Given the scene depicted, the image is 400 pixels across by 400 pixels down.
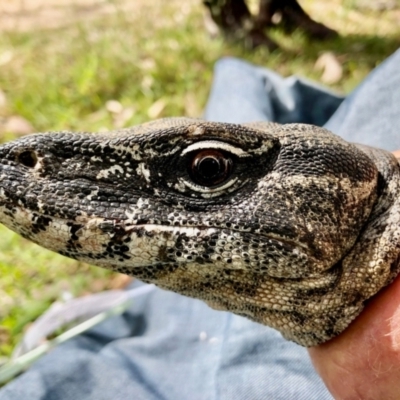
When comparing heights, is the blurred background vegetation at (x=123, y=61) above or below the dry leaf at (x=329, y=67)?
below

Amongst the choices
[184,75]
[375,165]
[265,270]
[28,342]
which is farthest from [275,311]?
[184,75]

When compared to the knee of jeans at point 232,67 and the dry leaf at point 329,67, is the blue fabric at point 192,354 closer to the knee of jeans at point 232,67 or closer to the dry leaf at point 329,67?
the knee of jeans at point 232,67

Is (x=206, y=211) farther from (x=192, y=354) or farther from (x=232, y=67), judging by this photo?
(x=232, y=67)

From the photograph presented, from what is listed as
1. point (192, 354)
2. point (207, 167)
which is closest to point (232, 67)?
point (192, 354)

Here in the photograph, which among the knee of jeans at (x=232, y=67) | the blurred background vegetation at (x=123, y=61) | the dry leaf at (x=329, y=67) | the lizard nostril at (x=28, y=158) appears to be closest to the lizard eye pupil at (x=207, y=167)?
the lizard nostril at (x=28, y=158)

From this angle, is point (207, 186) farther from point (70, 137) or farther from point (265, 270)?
point (70, 137)

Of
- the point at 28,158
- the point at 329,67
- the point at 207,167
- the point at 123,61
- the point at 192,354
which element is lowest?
the point at 192,354
